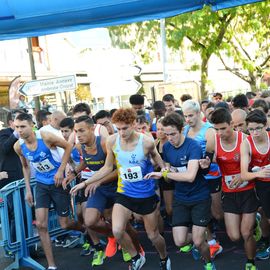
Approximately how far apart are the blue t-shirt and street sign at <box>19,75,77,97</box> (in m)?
5.53

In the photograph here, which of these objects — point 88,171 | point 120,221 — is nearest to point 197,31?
point 88,171

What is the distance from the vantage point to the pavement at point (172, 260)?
5863mm

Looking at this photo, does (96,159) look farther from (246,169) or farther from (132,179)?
(246,169)

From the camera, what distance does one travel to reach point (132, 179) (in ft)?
17.8

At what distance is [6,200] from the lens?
5.93 m

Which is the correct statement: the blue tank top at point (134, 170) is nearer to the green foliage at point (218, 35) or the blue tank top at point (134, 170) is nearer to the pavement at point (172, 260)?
the pavement at point (172, 260)

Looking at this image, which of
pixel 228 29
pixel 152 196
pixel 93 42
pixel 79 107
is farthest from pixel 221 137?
pixel 228 29

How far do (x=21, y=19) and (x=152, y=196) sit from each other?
2.73 metres

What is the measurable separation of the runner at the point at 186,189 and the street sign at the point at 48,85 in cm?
550

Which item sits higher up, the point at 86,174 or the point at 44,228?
the point at 86,174

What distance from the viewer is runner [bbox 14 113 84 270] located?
596 centimetres

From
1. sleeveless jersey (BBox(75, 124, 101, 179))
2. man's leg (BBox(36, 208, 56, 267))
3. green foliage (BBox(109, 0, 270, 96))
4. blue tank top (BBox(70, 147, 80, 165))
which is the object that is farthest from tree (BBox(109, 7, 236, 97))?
man's leg (BBox(36, 208, 56, 267))

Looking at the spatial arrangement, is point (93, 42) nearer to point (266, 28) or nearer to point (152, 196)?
point (152, 196)

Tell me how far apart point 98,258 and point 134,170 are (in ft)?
5.28
